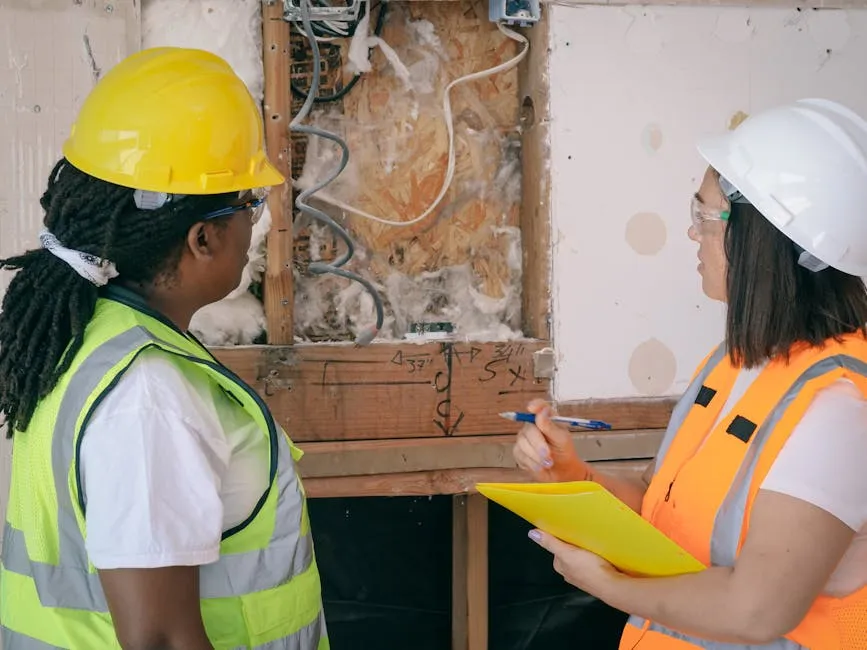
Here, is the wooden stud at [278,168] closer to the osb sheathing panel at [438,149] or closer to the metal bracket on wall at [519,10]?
the osb sheathing panel at [438,149]

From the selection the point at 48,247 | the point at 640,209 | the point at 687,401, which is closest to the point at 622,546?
the point at 687,401

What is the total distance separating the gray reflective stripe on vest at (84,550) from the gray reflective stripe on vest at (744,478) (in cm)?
55

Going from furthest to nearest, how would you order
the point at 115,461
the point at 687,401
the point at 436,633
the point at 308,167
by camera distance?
the point at 436,633 → the point at 308,167 → the point at 687,401 → the point at 115,461

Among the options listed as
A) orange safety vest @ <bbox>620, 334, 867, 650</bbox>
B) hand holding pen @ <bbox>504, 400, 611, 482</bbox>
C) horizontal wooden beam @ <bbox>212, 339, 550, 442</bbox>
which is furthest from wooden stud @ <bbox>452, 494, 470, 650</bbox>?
orange safety vest @ <bbox>620, 334, 867, 650</bbox>

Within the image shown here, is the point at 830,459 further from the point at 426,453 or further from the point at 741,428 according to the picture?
the point at 426,453

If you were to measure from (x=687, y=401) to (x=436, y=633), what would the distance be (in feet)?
4.63

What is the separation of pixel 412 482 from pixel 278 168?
766mm

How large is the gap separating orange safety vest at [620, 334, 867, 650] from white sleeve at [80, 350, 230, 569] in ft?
2.05

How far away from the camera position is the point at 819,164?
1164 mm

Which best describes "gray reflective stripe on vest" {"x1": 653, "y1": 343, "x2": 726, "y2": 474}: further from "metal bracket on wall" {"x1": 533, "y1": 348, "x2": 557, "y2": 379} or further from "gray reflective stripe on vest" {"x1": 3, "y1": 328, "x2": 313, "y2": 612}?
"metal bracket on wall" {"x1": 533, "y1": 348, "x2": 557, "y2": 379}

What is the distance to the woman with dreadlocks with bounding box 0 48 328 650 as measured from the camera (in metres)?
0.96

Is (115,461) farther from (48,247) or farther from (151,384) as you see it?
(48,247)

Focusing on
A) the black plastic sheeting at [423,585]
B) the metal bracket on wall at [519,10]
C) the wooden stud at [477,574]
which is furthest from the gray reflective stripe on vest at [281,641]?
the metal bracket on wall at [519,10]

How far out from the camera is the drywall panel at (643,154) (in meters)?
2.08
